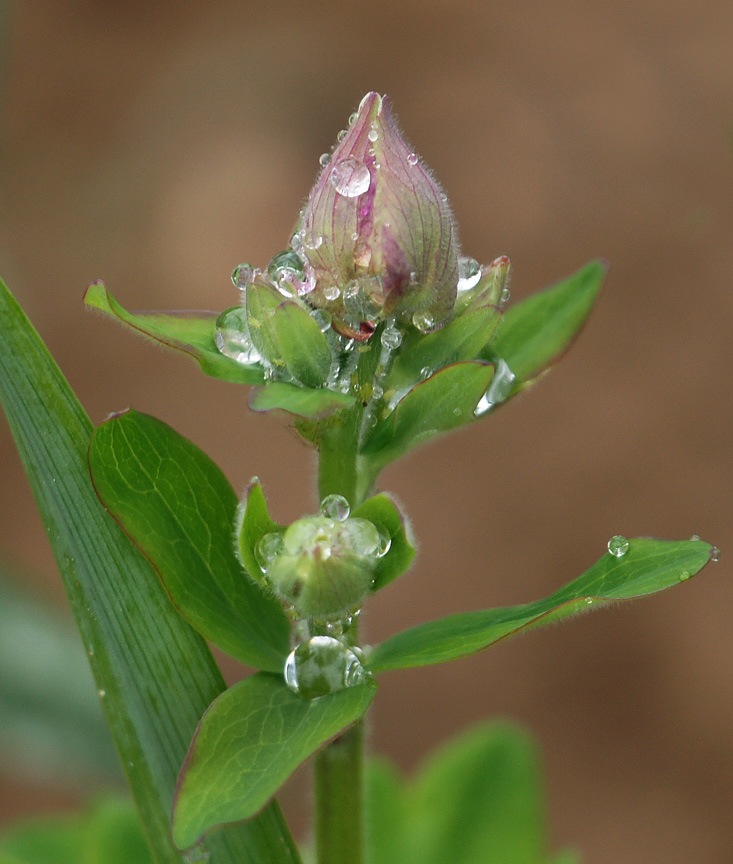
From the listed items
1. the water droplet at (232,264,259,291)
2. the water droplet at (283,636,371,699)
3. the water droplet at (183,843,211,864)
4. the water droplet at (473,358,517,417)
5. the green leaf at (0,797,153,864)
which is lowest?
the green leaf at (0,797,153,864)

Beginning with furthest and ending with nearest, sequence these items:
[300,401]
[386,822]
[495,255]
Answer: [495,255]
[386,822]
[300,401]

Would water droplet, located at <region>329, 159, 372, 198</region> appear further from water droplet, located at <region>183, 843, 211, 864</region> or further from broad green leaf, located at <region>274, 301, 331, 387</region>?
water droplet, located at <region>183, 843, 211, 864</region>

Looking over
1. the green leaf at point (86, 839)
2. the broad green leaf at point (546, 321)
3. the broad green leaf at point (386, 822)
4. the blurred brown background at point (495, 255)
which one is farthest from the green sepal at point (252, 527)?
the blurred brown background at point (495, 255)

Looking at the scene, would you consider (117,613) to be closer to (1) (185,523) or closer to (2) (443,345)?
(1) (185,523)

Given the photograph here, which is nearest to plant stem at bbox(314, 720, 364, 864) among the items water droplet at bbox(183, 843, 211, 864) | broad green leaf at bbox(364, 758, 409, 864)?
water droplet at bbox(183, 843, 211, 864)

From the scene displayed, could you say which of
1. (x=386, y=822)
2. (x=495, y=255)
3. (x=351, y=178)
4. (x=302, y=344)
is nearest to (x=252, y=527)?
(x=302, y=344)

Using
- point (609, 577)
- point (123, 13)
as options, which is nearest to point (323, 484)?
point (609, 577)
